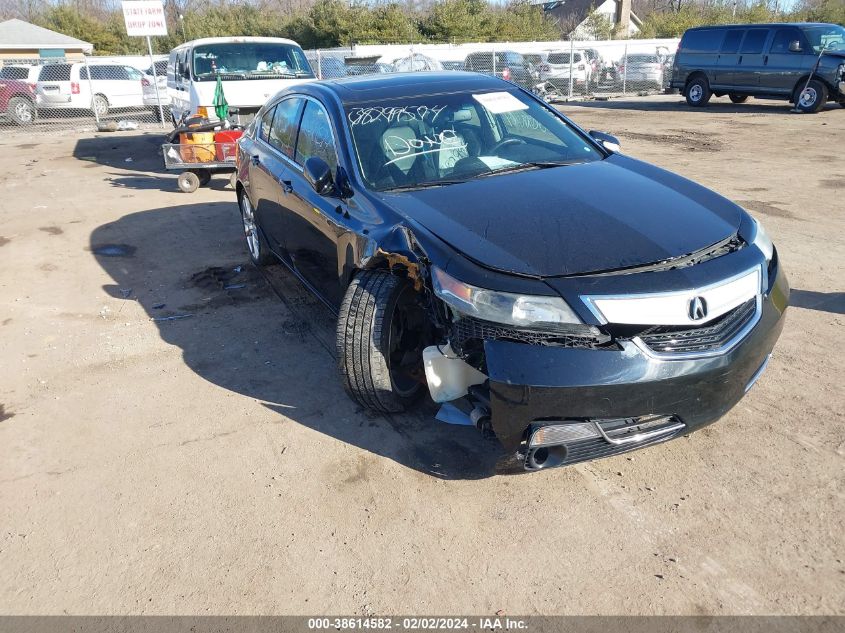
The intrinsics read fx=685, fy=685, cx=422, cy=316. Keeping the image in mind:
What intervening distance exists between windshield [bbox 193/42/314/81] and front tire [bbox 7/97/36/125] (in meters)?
12.6

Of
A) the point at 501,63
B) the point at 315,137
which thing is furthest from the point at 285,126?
the point at 501,63

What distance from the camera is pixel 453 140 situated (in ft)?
13.7

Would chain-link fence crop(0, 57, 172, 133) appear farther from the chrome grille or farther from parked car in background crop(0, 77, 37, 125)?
the chrome grille

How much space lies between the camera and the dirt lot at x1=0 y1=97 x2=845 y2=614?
265 cm

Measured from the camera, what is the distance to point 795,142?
42.4ft

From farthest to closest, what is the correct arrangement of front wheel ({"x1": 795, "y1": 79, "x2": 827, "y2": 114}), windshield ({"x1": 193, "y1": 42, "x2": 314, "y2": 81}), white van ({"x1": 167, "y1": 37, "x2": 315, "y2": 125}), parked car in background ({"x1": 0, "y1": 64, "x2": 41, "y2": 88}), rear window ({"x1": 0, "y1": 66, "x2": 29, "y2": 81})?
rear window ({"x1": 0, "y1": 66, "x2": 29, "y2": 81}) < parked car in background ({"x1": 0, "y1": 64, "x2": 41, "y2": 88}) < front wheel ({"x1": 795, "y1": 79, "x2": 827, "y2": 114}) < windshield ({"x1": 193, "y1": 42, "x2": 314, "y2": 81}) < white van ({"x1": 167, "y1": 37, "x2": 315, "y2": 125})

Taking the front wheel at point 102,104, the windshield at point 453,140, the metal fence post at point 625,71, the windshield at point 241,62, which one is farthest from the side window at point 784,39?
the front wheel at point 102,104

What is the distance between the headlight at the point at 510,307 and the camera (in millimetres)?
2748

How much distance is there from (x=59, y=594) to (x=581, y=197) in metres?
2.94

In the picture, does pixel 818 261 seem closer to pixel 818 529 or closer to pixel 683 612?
pixel 818 529

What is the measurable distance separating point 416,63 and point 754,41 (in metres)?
10.5

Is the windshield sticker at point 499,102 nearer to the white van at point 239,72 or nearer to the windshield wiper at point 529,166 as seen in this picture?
the windshield wiper at point 529,166

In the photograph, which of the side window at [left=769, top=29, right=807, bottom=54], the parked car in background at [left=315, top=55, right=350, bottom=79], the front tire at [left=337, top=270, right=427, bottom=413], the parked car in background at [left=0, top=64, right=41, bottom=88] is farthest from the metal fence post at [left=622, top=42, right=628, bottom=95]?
the front tire at [left=337, top=270, right=427, bottom=413]

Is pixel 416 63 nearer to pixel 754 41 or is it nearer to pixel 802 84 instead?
pixel 754 41
